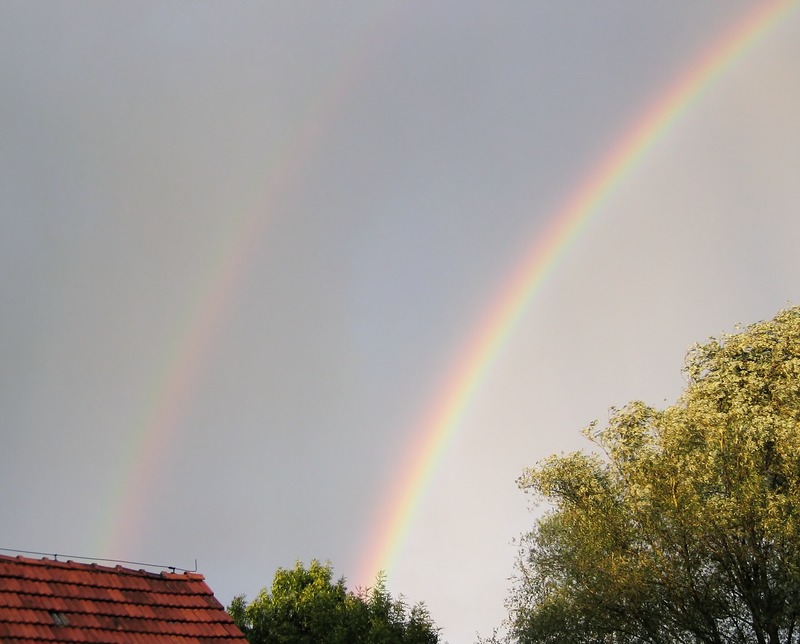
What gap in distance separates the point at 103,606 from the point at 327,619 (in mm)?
25695

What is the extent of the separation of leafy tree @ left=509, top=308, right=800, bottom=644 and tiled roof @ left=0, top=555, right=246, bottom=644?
672 inches

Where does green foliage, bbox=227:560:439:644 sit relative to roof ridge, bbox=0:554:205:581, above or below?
above

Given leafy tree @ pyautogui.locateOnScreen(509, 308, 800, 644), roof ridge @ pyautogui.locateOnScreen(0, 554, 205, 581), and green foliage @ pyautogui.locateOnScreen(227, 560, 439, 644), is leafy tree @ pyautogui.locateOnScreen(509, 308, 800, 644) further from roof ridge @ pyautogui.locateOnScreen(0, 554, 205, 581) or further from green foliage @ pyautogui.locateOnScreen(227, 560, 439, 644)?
roof ridge @ pyautogui.locateOnScreen(0, 554, 205, 581)

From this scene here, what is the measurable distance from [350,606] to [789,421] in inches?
794

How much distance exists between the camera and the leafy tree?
28.1 metres

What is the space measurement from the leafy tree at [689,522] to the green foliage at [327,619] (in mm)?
7252

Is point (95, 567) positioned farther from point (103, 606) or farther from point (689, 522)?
point (689, 522)

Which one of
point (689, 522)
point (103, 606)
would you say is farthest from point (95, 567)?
point (689, 522)

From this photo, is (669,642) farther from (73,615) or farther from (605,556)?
(73,615)

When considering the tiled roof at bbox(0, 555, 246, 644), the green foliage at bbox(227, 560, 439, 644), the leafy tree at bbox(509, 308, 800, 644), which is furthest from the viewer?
the green foliage at bbox(227, 560, 439, 644)

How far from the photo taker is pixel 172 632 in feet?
49.0

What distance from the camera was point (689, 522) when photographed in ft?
92.1

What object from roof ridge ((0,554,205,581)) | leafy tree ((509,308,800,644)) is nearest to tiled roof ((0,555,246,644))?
roof ridge ((0,554,205,581))

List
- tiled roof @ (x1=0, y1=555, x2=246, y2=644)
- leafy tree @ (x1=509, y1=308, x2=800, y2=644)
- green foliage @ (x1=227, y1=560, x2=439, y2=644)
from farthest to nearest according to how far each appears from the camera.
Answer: green foliage @ (x1=227, y1=560, x2=439, y2=644), leafy tree @ (x1=509, y1=308, x2=800, y2=644), tiled roof @ (x1=0, y1=555, x2=246, y2=644)
